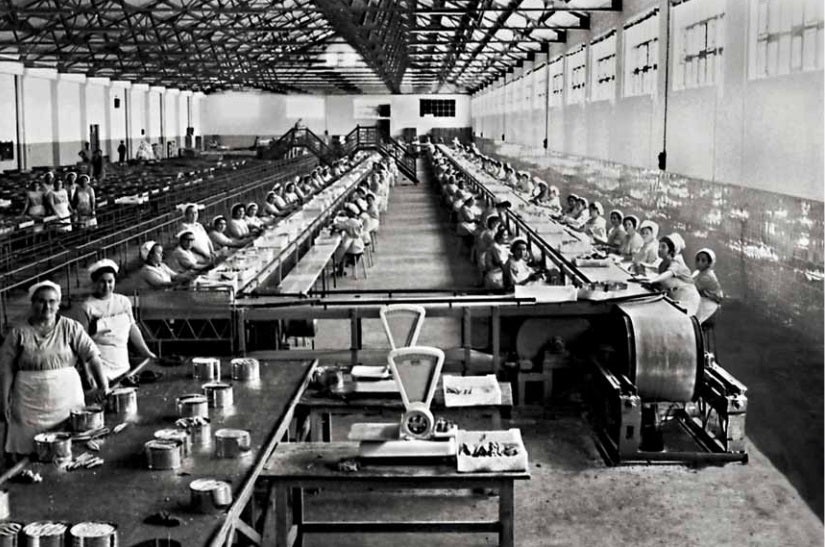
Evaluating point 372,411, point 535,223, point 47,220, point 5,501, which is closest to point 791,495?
point 372,411

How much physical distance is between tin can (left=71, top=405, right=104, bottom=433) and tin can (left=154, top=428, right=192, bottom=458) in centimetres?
42

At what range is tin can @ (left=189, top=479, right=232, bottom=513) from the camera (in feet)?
13.8

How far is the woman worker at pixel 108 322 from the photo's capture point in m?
7.09

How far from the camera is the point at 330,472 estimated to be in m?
5.08

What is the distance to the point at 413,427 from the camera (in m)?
5.21

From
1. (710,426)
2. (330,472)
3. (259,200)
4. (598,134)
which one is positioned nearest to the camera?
(330,472)

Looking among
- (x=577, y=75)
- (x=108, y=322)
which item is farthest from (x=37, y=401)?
(x=577, y=75)

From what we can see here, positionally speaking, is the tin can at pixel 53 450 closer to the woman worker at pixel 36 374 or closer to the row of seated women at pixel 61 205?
the woman worker at pixel 36 374

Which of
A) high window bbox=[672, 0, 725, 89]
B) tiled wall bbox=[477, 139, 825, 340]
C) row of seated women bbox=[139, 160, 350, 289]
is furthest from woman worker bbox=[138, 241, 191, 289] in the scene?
high window bbox=[672, 0, 725, 89]

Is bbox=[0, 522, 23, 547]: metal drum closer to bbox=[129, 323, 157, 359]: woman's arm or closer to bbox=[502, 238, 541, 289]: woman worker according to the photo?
bbox=[129, 323, 157, 359]: woman's arm

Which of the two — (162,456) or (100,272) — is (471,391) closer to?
(162,456)

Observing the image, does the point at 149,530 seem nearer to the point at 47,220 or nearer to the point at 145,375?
the point at 145,375

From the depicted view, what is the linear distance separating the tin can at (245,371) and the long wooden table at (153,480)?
328mm

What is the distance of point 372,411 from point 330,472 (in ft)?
4.86
